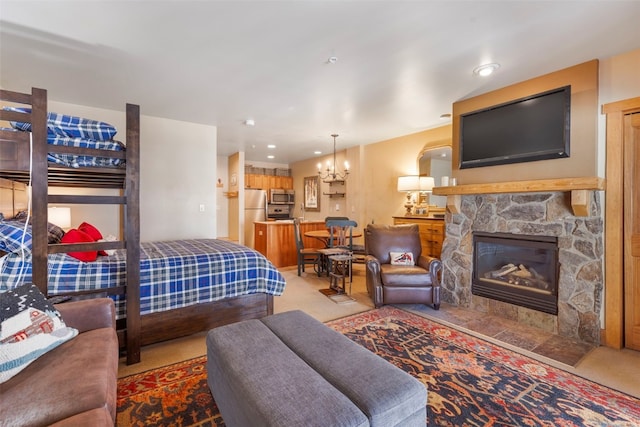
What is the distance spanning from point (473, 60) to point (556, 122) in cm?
106

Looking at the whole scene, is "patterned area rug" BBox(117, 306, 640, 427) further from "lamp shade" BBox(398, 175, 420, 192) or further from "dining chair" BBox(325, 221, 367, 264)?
"lamp shade" BBox(398, 175, 420, 192)

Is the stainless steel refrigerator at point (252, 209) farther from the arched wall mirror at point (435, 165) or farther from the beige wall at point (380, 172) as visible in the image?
the arched wall mirror at point (435, 165)

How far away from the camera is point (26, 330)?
1.40 metres

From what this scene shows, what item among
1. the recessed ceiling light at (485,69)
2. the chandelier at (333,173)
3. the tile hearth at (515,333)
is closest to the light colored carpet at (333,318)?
the tile hearth at (515,333)

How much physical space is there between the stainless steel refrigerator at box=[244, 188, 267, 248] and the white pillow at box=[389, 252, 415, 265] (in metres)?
4.20

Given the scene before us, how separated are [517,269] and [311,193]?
513 cm

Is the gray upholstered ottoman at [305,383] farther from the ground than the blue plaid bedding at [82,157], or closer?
closer

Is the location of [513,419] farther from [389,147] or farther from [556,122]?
[389,147]

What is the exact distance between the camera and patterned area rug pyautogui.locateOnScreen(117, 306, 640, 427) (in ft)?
5.47

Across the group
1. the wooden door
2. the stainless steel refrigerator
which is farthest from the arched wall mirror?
the stainless steel refrigerator

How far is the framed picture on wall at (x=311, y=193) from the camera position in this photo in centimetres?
743

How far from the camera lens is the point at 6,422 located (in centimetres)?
101

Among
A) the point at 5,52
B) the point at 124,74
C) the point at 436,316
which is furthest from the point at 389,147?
the point at 5,52

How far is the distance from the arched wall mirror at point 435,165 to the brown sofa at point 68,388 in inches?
180
